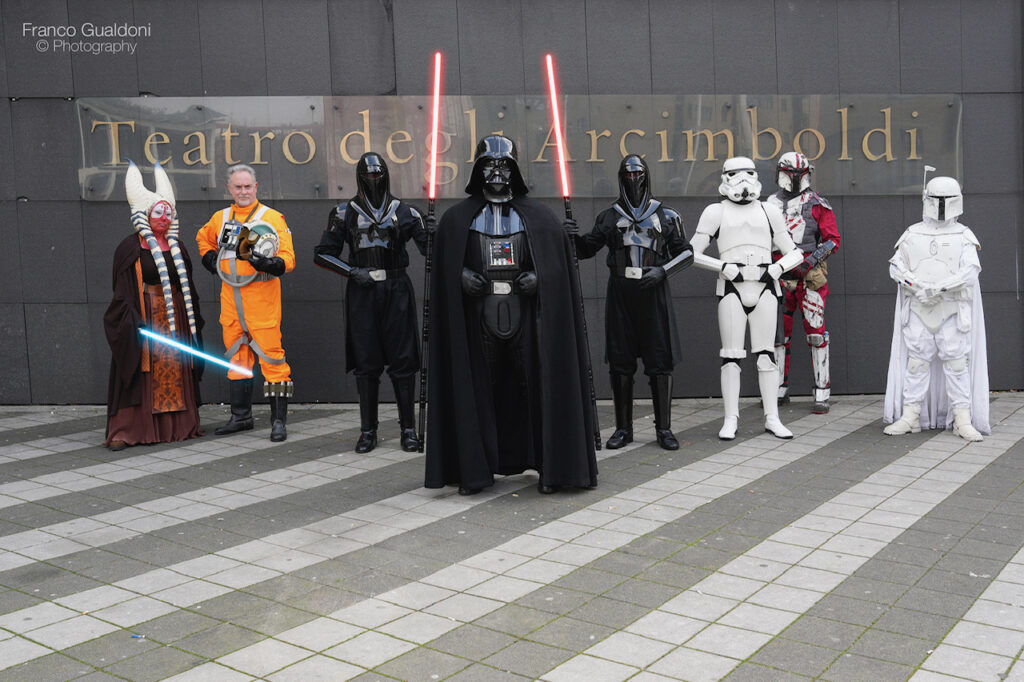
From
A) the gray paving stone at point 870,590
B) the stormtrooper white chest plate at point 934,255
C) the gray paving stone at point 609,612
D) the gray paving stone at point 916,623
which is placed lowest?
the gray paving stone at point 916,623

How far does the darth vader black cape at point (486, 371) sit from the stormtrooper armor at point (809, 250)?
10.4ft

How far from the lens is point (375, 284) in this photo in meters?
7.69

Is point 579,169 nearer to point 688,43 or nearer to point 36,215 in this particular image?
point 688,43

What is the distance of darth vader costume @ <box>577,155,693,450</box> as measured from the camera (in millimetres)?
7426

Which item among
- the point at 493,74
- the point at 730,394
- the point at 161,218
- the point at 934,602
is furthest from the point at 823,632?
the point at 493,74

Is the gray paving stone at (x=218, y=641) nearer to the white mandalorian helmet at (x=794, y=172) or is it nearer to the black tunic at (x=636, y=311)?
the black tunic at (x=636, y=311)

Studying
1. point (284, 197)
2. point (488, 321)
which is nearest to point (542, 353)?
point (488, 321)

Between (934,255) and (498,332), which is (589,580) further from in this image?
(934,255)

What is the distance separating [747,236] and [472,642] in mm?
4573

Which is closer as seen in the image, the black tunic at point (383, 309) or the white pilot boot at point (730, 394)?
the black tunic at point (383, 309)

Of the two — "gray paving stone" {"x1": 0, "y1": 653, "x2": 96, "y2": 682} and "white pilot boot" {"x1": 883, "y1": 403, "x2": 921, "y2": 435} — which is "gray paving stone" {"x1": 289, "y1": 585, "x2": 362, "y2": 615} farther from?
"white pilot boot" {"x1": 883, "y1": 403, "x2": 921, "y2": 435}

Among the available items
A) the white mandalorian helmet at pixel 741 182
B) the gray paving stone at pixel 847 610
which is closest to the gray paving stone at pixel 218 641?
the gray paving stone at pixel 847 610

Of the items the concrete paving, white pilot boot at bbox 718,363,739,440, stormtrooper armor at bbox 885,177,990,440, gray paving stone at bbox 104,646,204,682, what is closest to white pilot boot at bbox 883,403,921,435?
stormtrooper armor at bbox 885,177,990,440

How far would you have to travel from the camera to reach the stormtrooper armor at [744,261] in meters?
7.75
